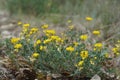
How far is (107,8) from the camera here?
6496mm

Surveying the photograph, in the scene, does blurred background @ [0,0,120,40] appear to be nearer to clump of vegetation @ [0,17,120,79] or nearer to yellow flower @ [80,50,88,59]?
clump of vegetation @ [0,17,120,79]

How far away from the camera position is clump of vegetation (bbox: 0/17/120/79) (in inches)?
150

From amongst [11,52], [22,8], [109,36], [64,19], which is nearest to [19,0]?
[22,8]

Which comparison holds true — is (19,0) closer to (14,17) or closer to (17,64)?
(14,17)

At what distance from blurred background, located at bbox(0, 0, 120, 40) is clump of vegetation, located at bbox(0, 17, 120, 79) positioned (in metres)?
1.69

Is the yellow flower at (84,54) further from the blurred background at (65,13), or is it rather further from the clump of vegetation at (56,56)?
the blurred background at (65,13)

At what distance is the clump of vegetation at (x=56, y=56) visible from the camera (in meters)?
3.82

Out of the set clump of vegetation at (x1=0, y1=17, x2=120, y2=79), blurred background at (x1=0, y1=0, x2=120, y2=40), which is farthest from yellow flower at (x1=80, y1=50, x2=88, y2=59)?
blurred background at (x1=0, y1=0, x2=120, y2=40)

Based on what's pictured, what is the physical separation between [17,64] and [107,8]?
2.79 metres

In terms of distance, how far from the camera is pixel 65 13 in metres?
7.33

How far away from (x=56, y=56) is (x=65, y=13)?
3.53 meters

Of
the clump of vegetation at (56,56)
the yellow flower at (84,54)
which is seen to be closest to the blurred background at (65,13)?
the clump of vegetation at (56,56)

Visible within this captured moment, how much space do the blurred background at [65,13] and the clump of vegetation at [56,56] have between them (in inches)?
66.4

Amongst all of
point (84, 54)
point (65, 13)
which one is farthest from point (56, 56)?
point (65, 13)
